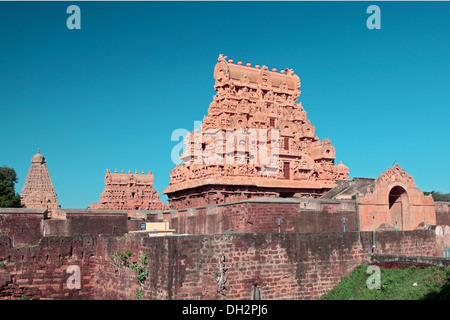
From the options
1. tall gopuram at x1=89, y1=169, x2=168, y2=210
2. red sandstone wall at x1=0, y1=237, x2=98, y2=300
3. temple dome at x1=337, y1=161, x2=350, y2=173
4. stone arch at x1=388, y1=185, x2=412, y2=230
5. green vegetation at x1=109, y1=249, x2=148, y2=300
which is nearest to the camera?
green vegetation at x1=109, y1=249, x2=148, y2=300

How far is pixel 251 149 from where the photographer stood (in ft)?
126

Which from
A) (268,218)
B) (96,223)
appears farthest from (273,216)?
(96,223)

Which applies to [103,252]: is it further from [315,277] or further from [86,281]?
[315,277]

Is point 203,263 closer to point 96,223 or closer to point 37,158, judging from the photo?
point 96,223

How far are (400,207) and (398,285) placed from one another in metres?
13.1

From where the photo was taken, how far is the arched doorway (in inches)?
1129

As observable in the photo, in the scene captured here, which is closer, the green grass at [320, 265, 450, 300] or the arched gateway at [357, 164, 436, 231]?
the green grass at [320, 265, 450, 300]

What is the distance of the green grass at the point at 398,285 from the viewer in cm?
1559

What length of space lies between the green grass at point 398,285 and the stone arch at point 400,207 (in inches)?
406

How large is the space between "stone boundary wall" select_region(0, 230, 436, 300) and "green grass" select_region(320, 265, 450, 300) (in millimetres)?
501

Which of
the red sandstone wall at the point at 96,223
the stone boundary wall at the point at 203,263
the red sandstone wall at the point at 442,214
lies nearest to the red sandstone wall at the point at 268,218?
the red sandstone wall at the point at 96,223

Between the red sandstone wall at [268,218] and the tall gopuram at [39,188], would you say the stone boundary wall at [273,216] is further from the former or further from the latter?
the tall gopuram at [39,188]

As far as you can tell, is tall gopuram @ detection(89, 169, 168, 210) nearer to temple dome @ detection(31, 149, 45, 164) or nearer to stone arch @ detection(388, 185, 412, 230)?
temple dome @ detection(31, 149, 45, 164)

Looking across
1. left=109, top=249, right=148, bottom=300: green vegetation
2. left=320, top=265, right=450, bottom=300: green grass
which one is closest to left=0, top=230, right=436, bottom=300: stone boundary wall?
left=109, top=249, right=148, bottom=300: green vegetation
